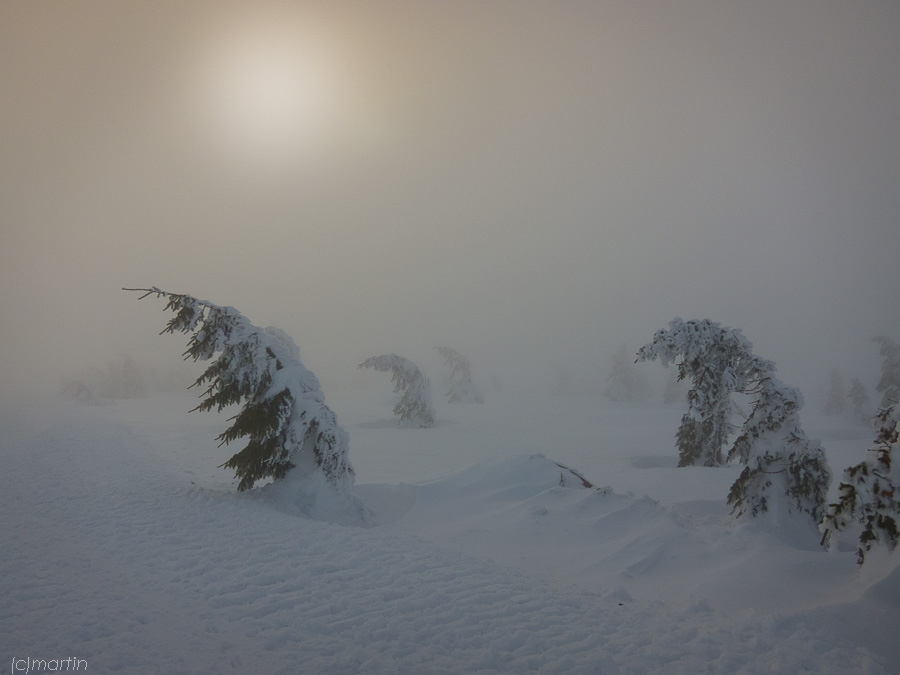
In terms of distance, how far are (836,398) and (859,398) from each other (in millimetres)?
6316

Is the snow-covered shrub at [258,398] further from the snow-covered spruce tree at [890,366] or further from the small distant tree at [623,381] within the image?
the small distant tree at [623,381]

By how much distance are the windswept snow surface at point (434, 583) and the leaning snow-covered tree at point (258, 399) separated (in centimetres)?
97

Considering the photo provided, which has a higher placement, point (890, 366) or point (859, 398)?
point (890, 366)

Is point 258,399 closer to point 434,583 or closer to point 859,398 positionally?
point 434,583

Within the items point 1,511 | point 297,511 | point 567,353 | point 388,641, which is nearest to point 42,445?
point 1,511

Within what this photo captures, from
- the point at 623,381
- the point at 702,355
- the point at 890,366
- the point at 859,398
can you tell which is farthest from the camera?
the point at 623,381

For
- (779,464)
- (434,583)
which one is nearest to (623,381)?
(779,464)

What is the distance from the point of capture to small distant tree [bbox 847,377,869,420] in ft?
121

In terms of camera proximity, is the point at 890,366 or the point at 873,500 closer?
the point at 873,500

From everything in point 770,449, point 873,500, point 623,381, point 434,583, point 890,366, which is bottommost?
point 623,381

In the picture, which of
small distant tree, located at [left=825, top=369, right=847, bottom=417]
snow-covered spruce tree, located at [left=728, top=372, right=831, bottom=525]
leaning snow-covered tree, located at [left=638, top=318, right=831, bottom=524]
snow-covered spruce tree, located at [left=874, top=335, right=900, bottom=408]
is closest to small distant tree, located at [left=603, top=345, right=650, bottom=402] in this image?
small distant tree, located at [left=825, top=369, right=847, bottom=417]

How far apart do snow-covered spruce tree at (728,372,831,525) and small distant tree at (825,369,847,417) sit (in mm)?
49333

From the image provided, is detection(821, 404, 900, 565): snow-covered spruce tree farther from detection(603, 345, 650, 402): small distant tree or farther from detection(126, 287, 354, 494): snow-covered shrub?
detection(603, 345, 650, 402): small distant tree

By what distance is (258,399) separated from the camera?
857 centimetres
